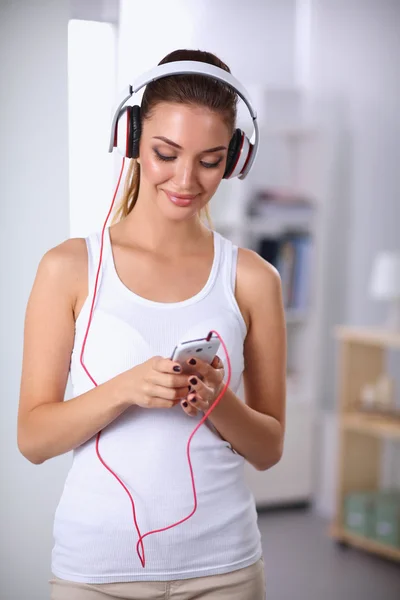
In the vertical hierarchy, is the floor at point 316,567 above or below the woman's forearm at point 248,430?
below

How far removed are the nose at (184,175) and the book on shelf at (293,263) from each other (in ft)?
8.22

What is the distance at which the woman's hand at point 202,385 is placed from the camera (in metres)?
0.98

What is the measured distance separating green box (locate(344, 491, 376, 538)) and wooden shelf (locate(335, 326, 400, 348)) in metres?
0.61

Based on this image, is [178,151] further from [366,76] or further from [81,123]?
[366,76]

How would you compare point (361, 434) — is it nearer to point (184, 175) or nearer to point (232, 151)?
point (232, 151)

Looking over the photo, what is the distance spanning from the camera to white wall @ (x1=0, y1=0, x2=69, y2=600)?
4.71ft

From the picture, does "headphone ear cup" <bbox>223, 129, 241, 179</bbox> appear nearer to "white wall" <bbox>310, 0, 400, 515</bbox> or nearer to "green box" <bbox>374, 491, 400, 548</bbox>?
"green box" <bbox>374, 491, 400, 548</bbox>

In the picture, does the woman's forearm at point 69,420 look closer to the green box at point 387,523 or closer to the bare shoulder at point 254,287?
the bare shoulder at point 254,287

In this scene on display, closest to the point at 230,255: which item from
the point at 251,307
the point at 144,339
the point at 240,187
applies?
the point at 251,307

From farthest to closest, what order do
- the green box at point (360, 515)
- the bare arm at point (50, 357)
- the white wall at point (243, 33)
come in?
the white wall at point (243, 33) < the green box at point (360, 515) < the bare arm at point (50, 357)

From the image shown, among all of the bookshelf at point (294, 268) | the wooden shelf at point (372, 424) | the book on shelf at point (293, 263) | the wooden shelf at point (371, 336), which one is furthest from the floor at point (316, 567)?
the book on shelf at point (293, 263)

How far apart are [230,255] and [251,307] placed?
0.27 ft

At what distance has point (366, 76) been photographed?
3943mm

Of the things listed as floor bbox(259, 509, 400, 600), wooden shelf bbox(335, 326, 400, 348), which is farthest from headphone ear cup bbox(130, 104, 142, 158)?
wooden shelf bbox(335, 326, 400, 348)
